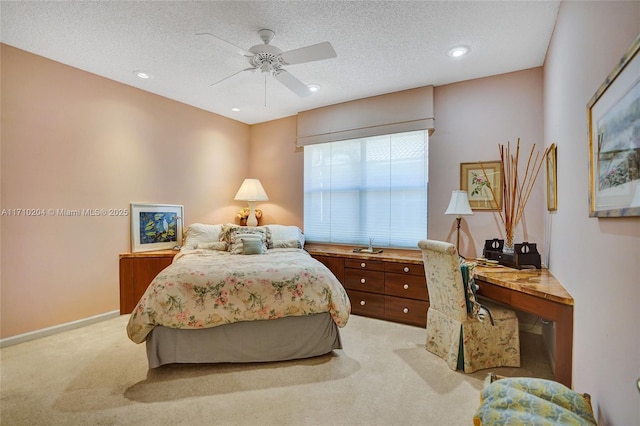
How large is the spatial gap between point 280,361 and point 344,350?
0.56 m

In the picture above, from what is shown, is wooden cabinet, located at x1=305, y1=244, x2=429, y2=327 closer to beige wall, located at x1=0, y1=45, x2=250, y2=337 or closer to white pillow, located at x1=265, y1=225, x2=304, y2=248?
white pillow, located at x1=265, y1=225, x2=304, y2=248

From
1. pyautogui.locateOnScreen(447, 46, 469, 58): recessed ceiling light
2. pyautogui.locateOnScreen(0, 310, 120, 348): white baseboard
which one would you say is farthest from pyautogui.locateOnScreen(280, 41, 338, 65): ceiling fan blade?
pyautogui.locateOnScreen(0, 310, 120, 348): white baseboard

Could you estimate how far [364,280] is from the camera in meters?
3.51

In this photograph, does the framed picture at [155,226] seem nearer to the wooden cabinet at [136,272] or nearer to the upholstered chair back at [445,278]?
the wooden cabinet at [136,272]

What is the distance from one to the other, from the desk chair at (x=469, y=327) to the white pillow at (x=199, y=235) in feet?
8.67

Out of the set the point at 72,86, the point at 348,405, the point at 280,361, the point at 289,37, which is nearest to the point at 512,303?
the point at 348,405

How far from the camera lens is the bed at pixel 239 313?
223 centimetres

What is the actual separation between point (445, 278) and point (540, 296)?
0.64m

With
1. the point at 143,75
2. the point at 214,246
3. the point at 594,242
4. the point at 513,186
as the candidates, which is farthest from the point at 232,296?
the point at 513,186

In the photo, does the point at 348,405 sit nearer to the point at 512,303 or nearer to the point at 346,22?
the point at 512,303

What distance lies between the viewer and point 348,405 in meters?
1.91

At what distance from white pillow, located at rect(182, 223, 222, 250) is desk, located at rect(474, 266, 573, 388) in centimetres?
299

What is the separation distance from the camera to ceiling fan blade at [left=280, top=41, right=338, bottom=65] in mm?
2201

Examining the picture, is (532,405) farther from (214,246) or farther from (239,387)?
(214,246)
